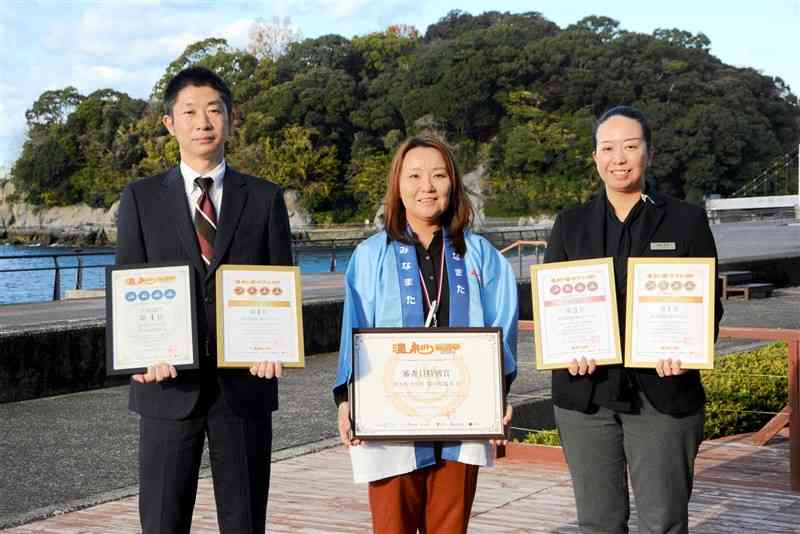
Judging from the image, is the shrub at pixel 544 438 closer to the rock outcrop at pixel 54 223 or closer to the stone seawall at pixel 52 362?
the stone seawall at pixel 52 362

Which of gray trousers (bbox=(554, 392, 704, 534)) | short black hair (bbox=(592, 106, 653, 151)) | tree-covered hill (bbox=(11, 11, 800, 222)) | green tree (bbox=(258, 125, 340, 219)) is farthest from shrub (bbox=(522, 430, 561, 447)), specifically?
green tree (bbox=(258, 125, 340, 219))

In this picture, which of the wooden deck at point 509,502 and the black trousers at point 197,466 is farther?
the wooden deck at point 509,502

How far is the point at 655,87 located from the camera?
87.7 m

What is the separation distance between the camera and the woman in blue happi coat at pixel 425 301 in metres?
3.36

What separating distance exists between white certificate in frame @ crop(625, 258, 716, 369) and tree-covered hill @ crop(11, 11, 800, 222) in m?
73.7

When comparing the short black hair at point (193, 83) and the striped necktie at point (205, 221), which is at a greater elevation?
the short black hair at point (193, 83)

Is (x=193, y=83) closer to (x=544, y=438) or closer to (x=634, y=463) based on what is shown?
(x=634, y=463)

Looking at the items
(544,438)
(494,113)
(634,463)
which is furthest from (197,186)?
(494,113)

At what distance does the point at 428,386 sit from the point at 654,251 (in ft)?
2.75

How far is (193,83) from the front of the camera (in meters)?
3.46

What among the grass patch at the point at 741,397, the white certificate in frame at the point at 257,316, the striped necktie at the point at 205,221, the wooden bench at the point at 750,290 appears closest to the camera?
the white certificate in frame at the point at 257,316

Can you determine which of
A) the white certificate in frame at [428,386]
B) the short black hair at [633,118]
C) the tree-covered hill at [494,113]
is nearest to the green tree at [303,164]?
the tree-covered hill at [494,113]

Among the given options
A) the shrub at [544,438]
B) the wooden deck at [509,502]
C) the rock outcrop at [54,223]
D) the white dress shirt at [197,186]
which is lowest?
the wooden deck at [509,502]

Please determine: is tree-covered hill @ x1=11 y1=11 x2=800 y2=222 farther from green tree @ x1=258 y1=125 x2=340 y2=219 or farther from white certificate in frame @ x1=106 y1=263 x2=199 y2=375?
white certificate in frame @ x1=106 y1=263 x2=199 y2=375
